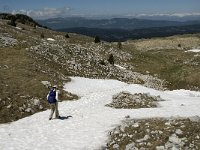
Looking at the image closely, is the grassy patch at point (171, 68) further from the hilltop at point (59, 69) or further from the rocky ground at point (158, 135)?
the rocky ground at point (158, 135)

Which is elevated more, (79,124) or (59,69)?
(59,69)

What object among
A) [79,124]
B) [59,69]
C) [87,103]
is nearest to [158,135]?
[79,124]

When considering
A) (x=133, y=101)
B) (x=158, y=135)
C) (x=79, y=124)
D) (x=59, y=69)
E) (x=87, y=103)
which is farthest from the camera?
(x=59, y=69)

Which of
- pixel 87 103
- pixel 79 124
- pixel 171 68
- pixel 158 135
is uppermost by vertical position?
pixel 158 135

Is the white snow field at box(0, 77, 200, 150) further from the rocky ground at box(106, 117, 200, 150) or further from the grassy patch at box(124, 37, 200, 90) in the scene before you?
the grassy patch at box(124, 37, 200, 90)

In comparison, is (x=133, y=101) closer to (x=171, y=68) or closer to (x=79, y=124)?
(x=79, y=124)

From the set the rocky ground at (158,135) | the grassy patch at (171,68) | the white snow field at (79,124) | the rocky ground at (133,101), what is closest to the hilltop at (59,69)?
the grassy patch at (171,68)

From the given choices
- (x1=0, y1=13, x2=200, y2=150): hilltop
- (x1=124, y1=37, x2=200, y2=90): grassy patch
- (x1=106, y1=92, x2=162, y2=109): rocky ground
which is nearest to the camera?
(x1=0, y1=13, x2=200, y2=150): hilltop

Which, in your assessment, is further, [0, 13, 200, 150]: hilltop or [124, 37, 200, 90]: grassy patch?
[124, 37, 200, 90]: grassy patch

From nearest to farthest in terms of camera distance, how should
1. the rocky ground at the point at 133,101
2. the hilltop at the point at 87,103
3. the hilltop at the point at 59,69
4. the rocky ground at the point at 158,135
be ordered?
the rocky ground at the point at 158,135 < the hilltop at the point at 87,103 < the rocky ground at the point at 133,101 < the hilltop at the point at 59,69

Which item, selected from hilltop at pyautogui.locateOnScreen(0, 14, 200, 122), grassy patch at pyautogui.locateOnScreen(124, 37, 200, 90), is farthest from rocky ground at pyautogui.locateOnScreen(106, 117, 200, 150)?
grassy patch at pyautogui.locateOnScreen(124, 37, 200, 90)

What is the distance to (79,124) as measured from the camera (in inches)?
1141

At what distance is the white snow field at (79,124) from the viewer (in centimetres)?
2417

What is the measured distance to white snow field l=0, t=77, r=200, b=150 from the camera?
79.3 ft
